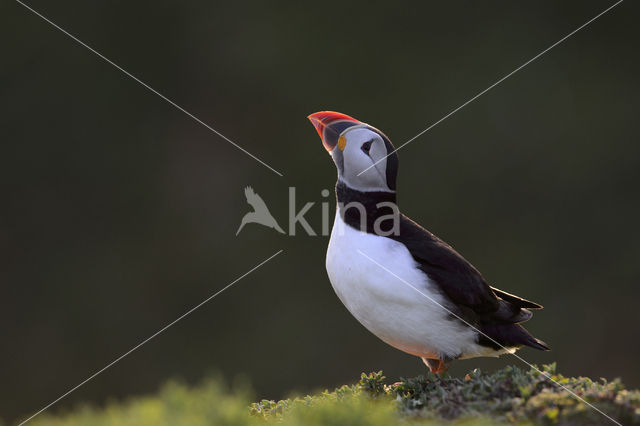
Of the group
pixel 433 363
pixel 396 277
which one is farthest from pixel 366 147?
pixel 433 363

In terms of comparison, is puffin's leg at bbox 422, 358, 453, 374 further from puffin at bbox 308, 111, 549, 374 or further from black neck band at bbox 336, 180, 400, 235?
black neck band at bbox 336, 180, 400, 235

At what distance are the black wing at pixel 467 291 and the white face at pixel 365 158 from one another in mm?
264

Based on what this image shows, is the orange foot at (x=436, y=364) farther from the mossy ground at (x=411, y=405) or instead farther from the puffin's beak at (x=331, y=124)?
the puffin's beak at (x=331, y=124)

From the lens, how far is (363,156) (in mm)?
3549

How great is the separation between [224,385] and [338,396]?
0.84 meters

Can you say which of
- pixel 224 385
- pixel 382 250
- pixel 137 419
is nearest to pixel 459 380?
pixel 382 250

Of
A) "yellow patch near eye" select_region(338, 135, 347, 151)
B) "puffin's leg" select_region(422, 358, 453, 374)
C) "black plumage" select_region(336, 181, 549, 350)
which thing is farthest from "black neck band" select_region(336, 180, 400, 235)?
"puffin's leg" select_region(422, 358, 453, 374)

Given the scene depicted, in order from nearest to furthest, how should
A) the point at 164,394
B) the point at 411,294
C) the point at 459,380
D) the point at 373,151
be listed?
the point at 164,394
the point at 459,380
the point at 411,294
the point at 373,151

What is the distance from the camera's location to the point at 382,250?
3332mm

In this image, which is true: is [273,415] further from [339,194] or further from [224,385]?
[339,194]

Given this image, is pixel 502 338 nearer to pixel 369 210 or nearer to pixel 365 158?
pixel 369 210

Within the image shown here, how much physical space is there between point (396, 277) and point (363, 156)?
656 mm

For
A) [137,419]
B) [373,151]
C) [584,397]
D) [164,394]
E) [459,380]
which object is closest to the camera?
[137,419]

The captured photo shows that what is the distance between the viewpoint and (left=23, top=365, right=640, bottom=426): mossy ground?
201cm
